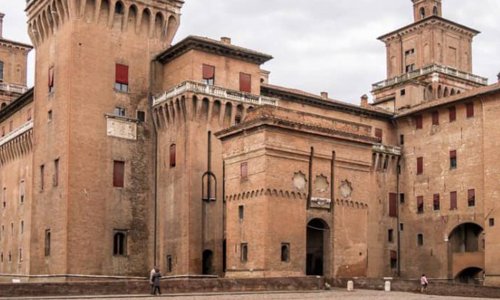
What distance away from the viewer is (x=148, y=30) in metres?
56.3

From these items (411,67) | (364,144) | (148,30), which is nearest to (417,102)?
(411,67)

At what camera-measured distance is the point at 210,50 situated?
Answer: 5378 centimetres

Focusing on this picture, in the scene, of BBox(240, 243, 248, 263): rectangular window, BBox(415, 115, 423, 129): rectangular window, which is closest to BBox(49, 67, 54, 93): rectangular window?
BBox(240, 243, 248, 263): rectangular window

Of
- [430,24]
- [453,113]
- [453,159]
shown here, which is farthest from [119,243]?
[430,24]

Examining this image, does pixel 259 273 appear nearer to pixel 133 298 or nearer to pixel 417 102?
pixel 133 298

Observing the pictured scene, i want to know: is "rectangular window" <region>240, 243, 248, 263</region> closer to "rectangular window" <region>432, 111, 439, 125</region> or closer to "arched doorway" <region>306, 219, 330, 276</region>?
"arched doorway" <region>306, 219, 330, 276</region>

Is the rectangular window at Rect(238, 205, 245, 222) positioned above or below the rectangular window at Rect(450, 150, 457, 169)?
below

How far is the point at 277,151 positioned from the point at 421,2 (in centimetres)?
3448

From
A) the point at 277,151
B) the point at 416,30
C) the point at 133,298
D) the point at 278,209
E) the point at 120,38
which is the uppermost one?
the point at 416,30

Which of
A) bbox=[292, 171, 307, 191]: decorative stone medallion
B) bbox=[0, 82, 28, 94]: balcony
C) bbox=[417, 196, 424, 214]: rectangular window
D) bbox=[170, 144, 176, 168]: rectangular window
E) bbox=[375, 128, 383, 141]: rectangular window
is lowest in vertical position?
bbox=[417, 196, 424, 214]: rectangular window

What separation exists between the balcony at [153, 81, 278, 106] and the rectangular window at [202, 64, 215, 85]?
2.79ft

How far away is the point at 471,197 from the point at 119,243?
2497 centimetres

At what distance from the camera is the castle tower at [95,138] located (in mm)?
51219

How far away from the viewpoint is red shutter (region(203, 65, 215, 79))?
53.5m
